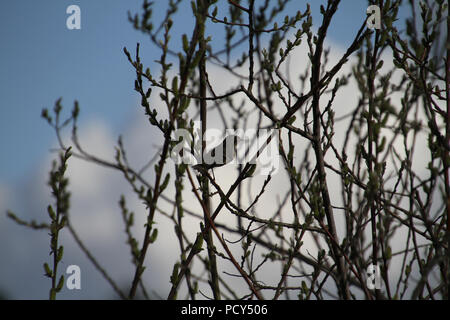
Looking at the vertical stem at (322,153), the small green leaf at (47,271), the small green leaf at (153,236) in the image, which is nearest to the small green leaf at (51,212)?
the small green leaf at (47,271)

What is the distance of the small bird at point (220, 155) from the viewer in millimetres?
1735

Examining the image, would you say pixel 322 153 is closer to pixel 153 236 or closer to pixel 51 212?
pixel 153 236

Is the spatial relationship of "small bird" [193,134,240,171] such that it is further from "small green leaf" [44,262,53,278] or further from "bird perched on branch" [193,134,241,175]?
"small green leaf" [44,262,53,278]

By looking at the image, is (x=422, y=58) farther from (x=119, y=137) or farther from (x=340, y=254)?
(x=119, y=137)

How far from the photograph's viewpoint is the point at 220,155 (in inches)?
68.6

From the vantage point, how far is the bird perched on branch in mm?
1735

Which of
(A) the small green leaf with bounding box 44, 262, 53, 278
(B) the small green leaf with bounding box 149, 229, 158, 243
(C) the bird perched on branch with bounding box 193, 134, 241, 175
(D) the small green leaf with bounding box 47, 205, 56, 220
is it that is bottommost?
(A) the small green leaf with bounding box 44, 262, 53, 278

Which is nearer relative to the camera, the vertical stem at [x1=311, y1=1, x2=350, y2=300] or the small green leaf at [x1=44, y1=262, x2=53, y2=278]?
Result: the small green leaf at [x1=44, y1=262, x2=53, y2=278]

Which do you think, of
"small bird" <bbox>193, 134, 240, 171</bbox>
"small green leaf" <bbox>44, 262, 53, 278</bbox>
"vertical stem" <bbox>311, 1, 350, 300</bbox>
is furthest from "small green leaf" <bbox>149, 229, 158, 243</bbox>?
"vertical stem" <bbox>311, 1, 350, 300</bbox>

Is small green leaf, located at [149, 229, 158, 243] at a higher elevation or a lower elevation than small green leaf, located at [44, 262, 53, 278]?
higher

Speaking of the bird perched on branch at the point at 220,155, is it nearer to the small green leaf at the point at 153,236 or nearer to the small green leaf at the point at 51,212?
the small green leaf at the point at 153,236

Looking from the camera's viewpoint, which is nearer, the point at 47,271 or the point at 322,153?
the point at 47,271

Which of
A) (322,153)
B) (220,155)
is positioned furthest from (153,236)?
(322,153)
